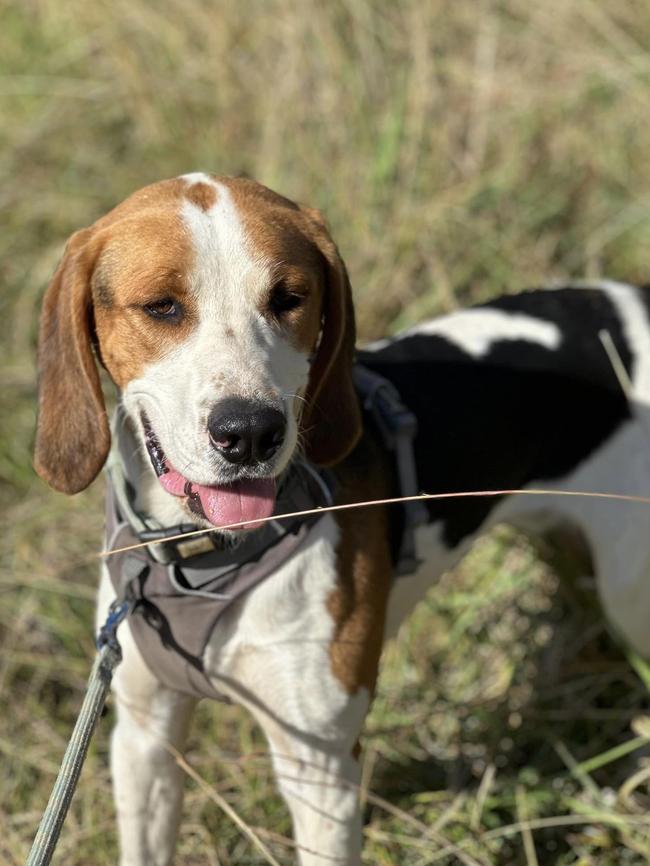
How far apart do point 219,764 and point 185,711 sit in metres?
0.91

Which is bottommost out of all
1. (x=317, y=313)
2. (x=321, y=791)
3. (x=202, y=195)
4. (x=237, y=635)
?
(x=321, y=791)

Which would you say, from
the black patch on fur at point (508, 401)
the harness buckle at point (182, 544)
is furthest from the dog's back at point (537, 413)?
the harness buckle at point (182, 544)

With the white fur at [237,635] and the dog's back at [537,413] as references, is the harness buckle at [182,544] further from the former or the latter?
the dog's back at [537,413]

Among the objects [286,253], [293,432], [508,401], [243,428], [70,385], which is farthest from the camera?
[508,401]

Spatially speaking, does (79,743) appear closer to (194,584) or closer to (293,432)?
(194,584)

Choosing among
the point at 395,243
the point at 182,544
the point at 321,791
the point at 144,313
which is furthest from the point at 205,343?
the point at 395,243

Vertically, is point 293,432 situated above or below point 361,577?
above

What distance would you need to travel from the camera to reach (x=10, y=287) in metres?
6.45

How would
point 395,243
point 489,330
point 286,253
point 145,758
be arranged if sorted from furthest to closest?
point 395,243, point 489,330, point 145,758, point 286,253

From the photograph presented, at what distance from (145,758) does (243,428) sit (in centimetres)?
127

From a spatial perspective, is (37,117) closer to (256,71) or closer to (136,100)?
(136,100)

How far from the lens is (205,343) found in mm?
2760

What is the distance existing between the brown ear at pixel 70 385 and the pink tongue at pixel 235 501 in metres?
0.36

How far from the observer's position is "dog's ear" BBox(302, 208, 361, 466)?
3.13 m
